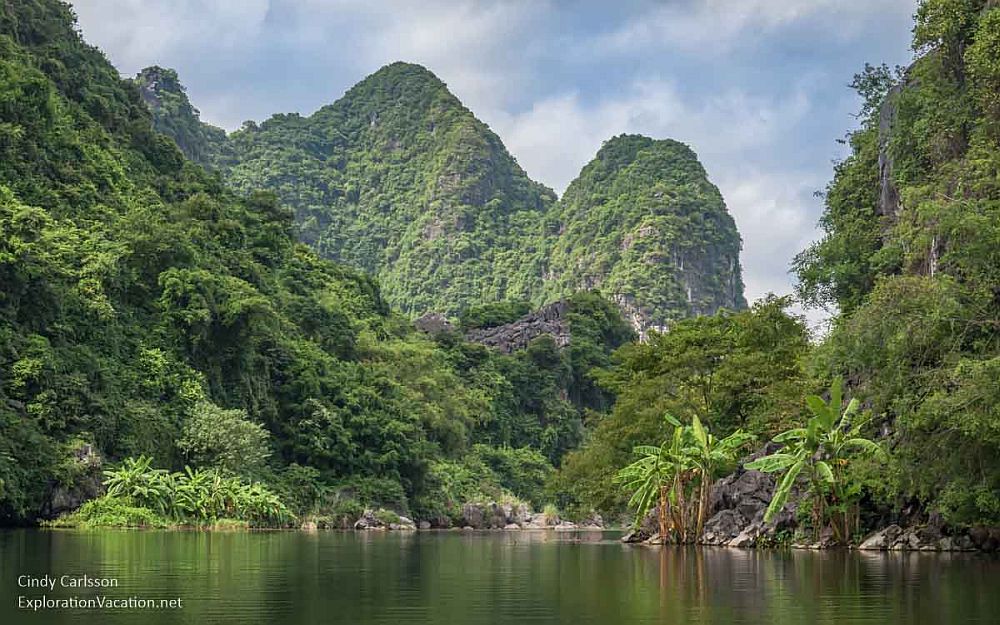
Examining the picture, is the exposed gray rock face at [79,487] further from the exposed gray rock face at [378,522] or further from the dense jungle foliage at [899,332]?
the dense jungle foliage at [899,332]

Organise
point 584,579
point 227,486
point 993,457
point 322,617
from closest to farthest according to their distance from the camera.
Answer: point 322,617, point 584,579, point 993,457, point 227,486

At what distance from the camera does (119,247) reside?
162 feet

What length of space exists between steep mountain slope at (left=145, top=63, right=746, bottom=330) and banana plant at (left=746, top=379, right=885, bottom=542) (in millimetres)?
100576

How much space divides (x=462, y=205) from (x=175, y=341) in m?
108

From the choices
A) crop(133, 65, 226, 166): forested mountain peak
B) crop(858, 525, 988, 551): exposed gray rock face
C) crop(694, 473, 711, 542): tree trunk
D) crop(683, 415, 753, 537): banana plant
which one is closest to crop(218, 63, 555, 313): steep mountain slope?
crop(133, 65, 226, 166): forested mountain peak

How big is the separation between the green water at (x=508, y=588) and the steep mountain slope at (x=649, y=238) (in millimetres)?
106270

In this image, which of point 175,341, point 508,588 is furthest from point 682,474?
point 175,341

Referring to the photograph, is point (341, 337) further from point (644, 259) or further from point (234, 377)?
point (644, 259)

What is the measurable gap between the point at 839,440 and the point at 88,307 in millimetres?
32290

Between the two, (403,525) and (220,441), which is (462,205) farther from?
(220,441)

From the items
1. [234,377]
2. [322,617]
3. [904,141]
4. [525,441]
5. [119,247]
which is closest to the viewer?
[322,617]

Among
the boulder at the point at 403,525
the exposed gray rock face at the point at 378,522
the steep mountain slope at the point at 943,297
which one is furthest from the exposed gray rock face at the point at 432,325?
the steep mountain slope at the point at 943,297

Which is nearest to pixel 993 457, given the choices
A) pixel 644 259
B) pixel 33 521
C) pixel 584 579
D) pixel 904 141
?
pixel 584 579

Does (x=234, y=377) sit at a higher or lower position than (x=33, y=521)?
higher
